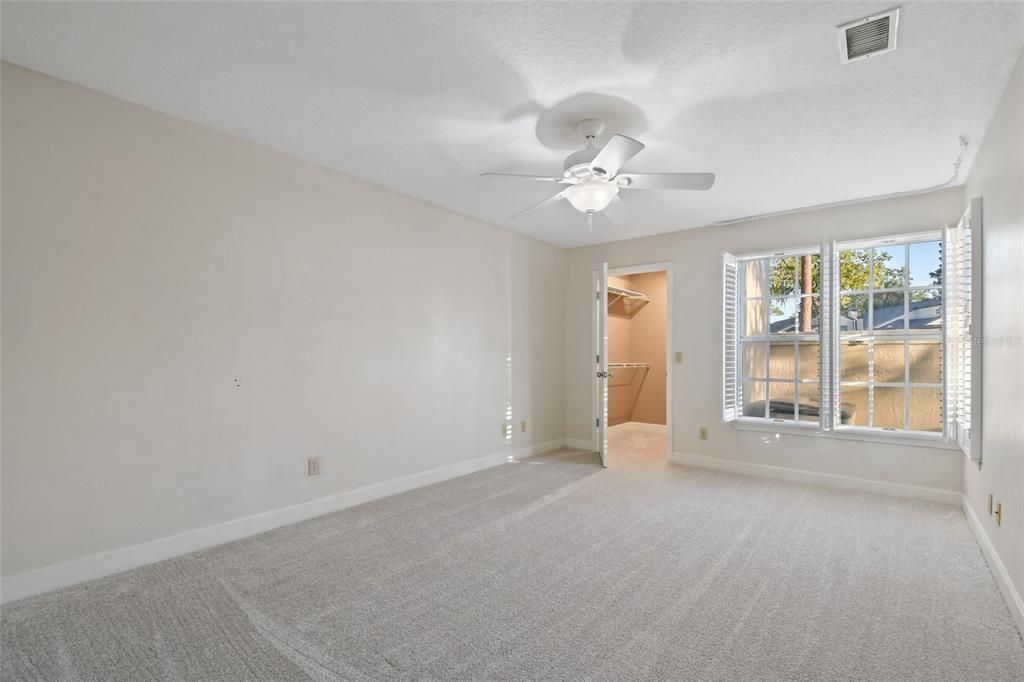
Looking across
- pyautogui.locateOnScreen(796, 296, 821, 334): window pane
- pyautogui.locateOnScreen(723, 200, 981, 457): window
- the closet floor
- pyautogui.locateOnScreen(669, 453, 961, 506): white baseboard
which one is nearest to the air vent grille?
pyautogui.locateOnScreen(723, 200, 981, 457): window

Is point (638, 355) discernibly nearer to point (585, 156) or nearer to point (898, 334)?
point (898, 334)

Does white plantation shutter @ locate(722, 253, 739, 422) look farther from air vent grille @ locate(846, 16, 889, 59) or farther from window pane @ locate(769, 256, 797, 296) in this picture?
air vent grille @ locate(846, 16, 889, 59)

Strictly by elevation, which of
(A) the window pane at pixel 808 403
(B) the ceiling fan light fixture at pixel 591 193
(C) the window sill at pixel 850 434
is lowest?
(C) the window sill at pixel 850 434

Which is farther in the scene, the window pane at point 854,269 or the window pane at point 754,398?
the window pane at point 754,398

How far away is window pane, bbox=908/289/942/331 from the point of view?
3.95 metres

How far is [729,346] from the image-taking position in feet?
15.7

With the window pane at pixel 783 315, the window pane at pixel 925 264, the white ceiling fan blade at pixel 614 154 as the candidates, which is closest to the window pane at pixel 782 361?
the window pane at pixel 783 315

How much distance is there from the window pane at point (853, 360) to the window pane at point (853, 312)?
0.14 metres

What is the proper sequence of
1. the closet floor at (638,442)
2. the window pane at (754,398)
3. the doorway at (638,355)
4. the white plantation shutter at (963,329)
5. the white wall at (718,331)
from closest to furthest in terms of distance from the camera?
1. the white plantation shutter at (963,329)
2. the white wall at (718,331)
3. the window pane at (754,398)
4. the closet floor at (638,442)
5. the doorway at (638,355)

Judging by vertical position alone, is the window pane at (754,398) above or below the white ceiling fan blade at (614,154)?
below

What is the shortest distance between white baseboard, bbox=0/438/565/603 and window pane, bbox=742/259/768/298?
338 cm

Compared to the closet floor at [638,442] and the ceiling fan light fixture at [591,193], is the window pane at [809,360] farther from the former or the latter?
the ceiling fan light fixture at [591,193]

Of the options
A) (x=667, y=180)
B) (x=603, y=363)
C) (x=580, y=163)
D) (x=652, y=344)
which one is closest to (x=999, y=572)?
(x=667, y=180)

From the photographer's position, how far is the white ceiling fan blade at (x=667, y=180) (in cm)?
270
